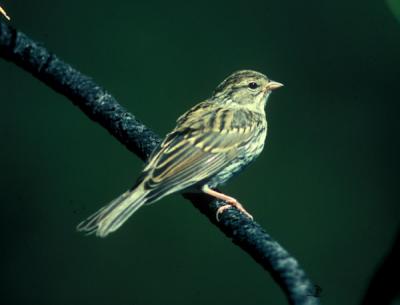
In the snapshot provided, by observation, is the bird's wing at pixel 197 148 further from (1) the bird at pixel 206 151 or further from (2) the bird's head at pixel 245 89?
(2) the bird's head at pixel 245 89

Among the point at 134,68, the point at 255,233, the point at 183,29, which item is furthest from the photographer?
the point at 183,29

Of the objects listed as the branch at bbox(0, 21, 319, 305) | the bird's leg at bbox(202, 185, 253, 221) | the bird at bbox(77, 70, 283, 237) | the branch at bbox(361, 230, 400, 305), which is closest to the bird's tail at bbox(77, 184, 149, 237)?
the bird at bbox(77, 70, 283, 237)

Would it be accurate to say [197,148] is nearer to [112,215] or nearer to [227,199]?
[227,199]

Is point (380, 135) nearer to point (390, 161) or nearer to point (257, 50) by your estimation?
point (390, 161)

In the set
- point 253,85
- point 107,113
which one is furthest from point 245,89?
point 107,113

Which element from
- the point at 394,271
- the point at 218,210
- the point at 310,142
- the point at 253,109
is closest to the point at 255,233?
the point at 218,210

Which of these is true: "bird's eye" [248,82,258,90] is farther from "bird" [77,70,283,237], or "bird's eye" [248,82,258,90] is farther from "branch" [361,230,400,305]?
"branch" [361,230,400,305]
